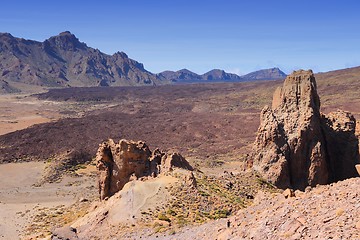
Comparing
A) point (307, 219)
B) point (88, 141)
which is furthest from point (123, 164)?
point (88, 141)

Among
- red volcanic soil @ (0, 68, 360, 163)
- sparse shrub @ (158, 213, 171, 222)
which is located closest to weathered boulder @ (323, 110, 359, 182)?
sparse shrub @ (158, 213, 171, 222)

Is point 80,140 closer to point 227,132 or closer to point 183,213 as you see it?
point 227,132

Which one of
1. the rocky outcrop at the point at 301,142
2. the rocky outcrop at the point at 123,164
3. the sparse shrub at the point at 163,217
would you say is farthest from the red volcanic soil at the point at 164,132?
the sparse shrub at the point at 163,217

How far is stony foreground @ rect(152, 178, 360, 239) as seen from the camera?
435 inches

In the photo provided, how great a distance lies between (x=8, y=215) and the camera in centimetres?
3981

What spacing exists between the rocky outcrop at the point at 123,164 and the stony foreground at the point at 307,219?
14.1 metres

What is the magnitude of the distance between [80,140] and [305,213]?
262ft

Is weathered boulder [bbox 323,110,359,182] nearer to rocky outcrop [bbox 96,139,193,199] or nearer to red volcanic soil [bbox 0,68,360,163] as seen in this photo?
rocky outcrop [bbox 96,139,193,199]

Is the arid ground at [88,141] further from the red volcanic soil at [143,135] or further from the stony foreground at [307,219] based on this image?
the stony foreground at [307,219]

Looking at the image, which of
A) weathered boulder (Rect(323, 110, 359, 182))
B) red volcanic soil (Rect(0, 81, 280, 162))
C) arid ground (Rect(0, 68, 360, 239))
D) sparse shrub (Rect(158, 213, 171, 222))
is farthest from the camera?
red volcanic soil (Rect(0, 81, 280, 162))

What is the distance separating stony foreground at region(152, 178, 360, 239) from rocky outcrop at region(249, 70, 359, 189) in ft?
32.0

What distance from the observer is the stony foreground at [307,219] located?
1105cm

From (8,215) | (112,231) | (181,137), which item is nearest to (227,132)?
(181,137)

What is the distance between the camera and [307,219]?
12305 mm
